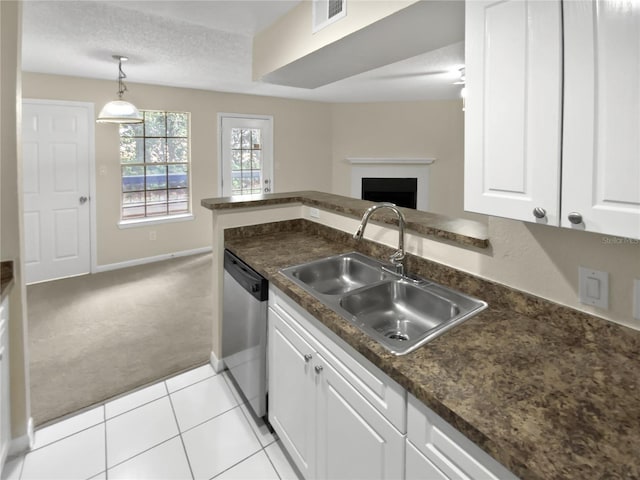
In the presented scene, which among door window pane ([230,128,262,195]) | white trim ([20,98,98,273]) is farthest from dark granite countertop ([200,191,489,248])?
door window pane ([230,128,262,195])

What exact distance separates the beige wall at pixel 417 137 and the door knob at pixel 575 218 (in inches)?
199

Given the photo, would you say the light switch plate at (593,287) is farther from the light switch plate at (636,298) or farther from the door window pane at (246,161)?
the door window pane at (246,161)

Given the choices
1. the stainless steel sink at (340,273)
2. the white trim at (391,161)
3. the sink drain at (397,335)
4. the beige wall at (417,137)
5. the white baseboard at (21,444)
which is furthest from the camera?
the white trim at (391,161)

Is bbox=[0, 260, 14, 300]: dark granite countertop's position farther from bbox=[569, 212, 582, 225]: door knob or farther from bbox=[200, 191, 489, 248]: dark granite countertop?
bbox=[569, 212, 582, 225]: door knob

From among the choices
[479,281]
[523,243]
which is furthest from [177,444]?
[523,243]

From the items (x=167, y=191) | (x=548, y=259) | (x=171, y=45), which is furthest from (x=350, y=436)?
(x=167, y=191)

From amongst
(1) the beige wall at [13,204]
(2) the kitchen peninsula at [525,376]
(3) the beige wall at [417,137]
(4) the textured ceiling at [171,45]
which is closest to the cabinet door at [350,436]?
(2) the kitchen peninsula at [525,376]

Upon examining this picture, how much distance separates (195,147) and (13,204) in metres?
3.79

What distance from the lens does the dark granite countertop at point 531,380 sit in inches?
28.8

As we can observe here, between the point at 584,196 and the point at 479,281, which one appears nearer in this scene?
the point at 584,196

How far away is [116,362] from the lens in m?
2.66

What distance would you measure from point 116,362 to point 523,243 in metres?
2.71

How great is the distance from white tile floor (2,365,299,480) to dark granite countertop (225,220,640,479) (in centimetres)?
94

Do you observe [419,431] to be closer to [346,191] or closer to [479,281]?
[479,281]
